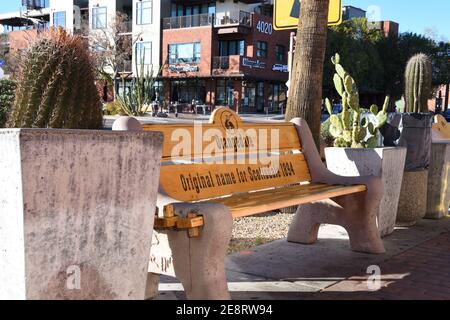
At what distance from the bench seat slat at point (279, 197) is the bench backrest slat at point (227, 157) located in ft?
0.44

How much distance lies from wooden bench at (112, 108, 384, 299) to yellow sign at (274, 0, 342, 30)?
4.05 m

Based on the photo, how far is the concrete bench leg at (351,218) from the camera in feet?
17.0

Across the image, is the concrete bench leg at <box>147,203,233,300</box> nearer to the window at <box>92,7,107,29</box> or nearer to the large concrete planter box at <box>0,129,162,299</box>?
the large concrete planter box at <box>0,129,162,299</box>

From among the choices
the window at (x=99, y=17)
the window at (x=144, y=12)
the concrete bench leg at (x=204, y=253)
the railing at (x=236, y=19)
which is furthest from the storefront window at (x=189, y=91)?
the concrete bench leg at (x=204, y=253)

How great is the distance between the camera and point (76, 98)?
5.73 meters

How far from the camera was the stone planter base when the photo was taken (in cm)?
646

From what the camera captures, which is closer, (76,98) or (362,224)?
(362,224)

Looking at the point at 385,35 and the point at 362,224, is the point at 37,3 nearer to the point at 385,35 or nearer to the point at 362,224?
the point at 385,35

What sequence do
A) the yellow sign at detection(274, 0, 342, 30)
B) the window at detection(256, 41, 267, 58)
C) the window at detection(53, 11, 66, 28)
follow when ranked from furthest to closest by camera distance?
1. the window at detection(53, 11, 66, 28)
2. the window at detection(256, 41, 267, 58)
3. the yellow sign at detection(274, 0, 342, 30)

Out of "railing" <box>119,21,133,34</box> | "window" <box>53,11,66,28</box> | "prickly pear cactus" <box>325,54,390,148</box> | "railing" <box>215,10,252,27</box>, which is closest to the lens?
"prickly pear cactus" <box>325,54,390,148</box>

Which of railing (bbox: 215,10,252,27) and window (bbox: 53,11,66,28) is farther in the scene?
window (bbox: 53,11,66,28)

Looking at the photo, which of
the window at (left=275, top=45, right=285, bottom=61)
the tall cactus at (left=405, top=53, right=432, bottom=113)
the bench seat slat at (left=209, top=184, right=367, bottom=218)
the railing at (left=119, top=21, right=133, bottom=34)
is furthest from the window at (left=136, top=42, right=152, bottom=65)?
the bench seat slat at (left=209, top=184, right=367, bottom=218)
